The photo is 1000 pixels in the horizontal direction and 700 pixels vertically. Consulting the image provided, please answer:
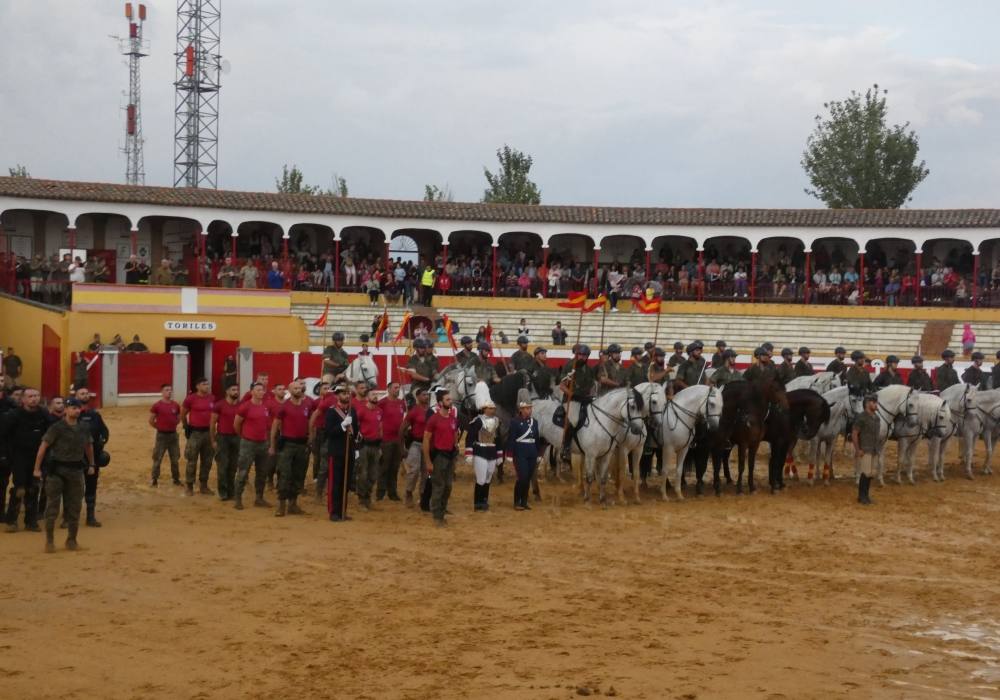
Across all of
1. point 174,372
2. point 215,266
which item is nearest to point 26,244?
point 215,266

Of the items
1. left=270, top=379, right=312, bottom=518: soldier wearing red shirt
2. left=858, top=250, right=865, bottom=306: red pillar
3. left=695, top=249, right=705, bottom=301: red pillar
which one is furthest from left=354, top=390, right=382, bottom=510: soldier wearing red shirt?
left=858, top=250, right=865, bottom=306: red pillar

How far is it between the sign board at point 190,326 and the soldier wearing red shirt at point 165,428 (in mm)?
15391

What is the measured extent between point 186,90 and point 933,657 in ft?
167

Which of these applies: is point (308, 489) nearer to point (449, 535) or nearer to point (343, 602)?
point (449, 535)

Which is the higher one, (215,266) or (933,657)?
(215,266)

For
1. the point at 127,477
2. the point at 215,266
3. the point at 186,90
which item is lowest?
the point at 127,477

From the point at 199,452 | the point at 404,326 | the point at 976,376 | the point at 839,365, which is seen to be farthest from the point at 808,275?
the point at 199,452

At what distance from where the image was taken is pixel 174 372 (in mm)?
30453

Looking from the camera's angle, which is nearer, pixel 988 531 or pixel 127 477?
pixel 988 531

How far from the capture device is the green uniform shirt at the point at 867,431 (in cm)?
1811

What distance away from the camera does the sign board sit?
33.0 m

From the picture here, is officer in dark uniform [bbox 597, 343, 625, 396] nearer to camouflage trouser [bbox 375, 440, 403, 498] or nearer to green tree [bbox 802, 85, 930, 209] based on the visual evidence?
camouflage trouser [bbox 375, 440, 403, 498]

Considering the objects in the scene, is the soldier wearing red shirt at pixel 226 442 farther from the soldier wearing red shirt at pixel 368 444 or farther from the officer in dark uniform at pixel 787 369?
the officer in dark uniform at pixel 787 369

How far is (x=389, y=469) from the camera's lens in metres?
17.3
